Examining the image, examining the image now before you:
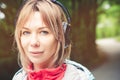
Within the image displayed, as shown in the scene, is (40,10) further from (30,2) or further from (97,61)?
(97,61)

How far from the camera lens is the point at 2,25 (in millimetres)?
1899

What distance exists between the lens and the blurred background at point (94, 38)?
1.93 metres

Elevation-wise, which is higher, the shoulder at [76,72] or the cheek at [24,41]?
the cheek at [24,41]

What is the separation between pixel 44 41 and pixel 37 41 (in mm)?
26

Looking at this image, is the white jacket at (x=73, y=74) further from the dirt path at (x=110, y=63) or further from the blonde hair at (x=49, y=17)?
the dirt path at (x=110, y=63)

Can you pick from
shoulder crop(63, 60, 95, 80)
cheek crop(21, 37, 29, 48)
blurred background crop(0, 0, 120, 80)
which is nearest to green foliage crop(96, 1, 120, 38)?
blurred background crop(0, 0, 120, 80)

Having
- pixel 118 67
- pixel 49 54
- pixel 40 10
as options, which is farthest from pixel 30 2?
pixel 118 67

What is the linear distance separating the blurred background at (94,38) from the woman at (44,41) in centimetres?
64

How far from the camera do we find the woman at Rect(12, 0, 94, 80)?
1212 mm

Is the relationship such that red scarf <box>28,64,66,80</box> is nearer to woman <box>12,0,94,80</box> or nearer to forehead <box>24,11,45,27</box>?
woman <box>12,0,94,80</box>

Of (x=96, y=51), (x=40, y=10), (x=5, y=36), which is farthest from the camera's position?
(x=96, y=51)

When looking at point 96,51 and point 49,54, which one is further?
point 96,51

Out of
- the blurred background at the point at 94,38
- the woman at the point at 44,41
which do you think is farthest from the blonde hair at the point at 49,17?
the blurred background at the point at 94,38

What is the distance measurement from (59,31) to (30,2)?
0.14 m
